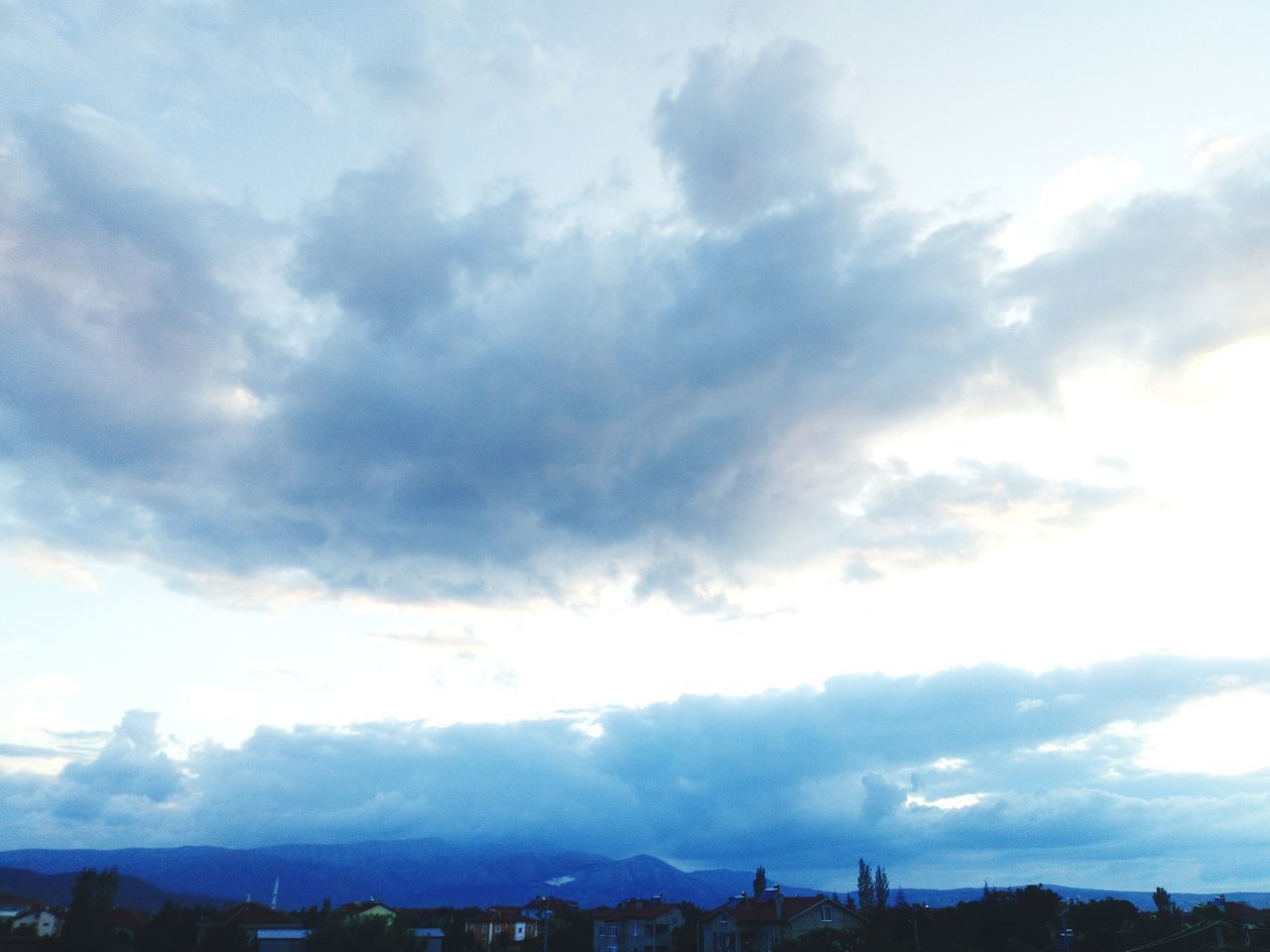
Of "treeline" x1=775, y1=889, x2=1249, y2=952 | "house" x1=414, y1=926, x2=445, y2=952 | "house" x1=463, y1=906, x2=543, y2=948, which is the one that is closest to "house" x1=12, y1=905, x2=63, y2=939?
"house" x1=414, y1=926, x2=445, y2=952

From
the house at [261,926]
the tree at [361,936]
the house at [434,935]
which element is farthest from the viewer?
the house at [434,935]

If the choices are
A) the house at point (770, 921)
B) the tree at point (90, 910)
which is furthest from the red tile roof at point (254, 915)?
the house at point (770, 921)

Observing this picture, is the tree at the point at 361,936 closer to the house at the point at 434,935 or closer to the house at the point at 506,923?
the house at the point at 434,935

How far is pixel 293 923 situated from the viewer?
11056cm

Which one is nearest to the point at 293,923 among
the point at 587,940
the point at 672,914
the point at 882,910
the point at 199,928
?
the point at 199,928

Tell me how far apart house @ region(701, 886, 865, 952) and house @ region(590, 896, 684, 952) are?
34.5ft

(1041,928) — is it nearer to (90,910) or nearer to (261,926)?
(261,926)

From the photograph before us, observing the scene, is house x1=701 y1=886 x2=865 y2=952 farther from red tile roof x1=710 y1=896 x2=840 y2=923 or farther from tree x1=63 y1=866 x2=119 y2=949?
tree x1=63 y1=866 x2=119 y2=949

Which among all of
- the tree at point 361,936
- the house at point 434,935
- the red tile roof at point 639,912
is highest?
the red tile roof at point 639,912

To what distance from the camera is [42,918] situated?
423 ft

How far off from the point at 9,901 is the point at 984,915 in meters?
139

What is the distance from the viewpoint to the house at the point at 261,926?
96.4 m

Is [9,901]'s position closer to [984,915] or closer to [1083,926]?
[984,915]

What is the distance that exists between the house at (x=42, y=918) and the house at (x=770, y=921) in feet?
276
